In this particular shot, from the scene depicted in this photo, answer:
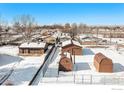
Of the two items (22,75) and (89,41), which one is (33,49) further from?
(89,41)

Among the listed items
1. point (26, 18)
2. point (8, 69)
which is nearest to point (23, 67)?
point (8, 69)

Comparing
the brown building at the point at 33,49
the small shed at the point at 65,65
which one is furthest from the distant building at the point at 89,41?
the small shed at the point at 65,65

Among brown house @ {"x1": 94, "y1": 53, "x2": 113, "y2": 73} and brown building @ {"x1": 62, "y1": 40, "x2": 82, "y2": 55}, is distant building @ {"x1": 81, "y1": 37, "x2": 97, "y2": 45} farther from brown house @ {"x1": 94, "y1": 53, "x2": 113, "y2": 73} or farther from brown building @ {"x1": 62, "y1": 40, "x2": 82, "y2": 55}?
brown house @ {"x1": 94, "y1": 53, "x2": 113, "y2": 73}

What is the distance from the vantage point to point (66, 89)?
618 millimetres

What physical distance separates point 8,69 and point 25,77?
0.67 m

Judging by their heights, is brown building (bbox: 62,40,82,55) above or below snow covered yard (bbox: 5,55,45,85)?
above

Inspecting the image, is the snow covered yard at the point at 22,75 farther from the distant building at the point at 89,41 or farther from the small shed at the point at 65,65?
the distant building at the point at 89,41

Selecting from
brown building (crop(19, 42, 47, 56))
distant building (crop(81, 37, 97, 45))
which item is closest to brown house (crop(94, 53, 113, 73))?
brown building (crop(19, 42, 47, 56))

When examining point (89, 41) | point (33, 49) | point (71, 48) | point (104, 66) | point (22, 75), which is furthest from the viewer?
point (89, 41)

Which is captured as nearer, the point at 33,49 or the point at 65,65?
the point at 65,65

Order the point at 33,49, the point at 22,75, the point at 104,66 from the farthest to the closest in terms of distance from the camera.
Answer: the point at 33,49 → the point at 104,66 → the point at 22,75

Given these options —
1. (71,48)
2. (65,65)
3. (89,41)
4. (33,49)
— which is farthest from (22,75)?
(89,41)

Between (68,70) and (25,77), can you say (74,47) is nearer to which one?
(68,70)

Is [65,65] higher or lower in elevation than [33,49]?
lower
